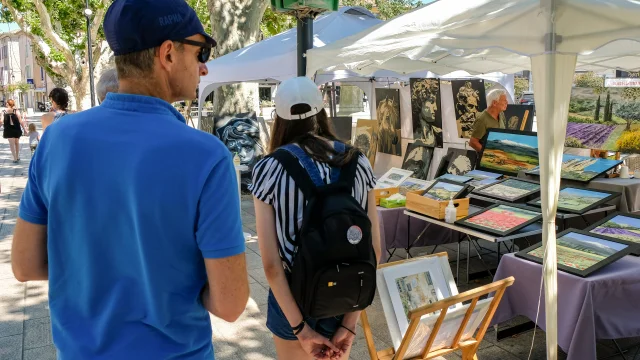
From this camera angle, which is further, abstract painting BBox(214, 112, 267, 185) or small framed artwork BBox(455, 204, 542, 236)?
abstract painting BBox(214, 112, 267, 185)

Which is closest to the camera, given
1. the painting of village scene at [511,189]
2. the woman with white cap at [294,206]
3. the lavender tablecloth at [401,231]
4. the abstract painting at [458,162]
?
the woman with white cap at [294,206]

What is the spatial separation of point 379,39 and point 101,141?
321cm

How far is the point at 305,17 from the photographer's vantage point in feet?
15.7

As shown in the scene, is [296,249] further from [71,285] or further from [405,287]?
[405,287]

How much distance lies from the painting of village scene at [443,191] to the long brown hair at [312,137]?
8.85 feet

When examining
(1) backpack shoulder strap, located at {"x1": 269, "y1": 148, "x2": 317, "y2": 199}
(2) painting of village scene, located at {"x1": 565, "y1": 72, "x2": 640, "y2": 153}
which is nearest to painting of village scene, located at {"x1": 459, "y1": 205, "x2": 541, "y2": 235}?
(1) backpack shoulder strap, located at {"x1": 269, "y1": 148, "x2": 317, "y2": 199}

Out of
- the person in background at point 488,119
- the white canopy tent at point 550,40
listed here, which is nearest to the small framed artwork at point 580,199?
the white canopy tent at point 550,40

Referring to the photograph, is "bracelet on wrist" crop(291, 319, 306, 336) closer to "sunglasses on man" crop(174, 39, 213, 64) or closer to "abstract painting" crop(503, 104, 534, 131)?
"sunglasses on man" crop(174, 39, 213, 64)

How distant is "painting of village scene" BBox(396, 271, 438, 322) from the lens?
2.80 m

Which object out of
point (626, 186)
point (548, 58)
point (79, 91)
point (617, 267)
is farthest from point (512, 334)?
point (79, 91)

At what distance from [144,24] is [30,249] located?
580 millimetres

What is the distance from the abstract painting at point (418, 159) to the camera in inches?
279

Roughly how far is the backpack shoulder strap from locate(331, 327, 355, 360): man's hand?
0.54 meters

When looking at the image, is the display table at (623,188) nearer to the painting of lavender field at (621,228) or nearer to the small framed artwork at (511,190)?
the small framed artwork at (511,190)
